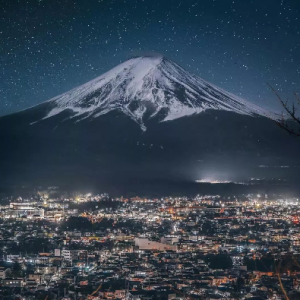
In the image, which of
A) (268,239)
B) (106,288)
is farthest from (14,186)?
(106,288)

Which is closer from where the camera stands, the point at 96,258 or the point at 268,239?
the point at 96,258

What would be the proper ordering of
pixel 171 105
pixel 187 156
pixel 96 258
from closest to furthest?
1. pixel 96 258
2. pixel 187 156
3. pixel 171 105

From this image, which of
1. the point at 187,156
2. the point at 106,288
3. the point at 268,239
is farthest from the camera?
the point at 187,156

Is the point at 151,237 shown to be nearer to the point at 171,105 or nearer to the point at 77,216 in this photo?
the point at 77,216

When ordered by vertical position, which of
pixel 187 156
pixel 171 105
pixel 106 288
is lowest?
pixel 106 288

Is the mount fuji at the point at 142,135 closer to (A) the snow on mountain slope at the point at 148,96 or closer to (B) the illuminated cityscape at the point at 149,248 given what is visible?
(A) the snow on mountain slope at the point at 148,96

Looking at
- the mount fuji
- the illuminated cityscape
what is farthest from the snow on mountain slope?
the illuminated cityscape

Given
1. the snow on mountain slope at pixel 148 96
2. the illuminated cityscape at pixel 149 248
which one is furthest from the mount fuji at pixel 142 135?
the illuminated cityscape at pixel 149 248
